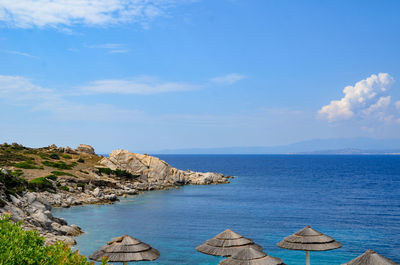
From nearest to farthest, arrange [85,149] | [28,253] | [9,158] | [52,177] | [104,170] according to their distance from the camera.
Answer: [28,253] < [52,177] < [9,158] < [104,170] < [85,149]

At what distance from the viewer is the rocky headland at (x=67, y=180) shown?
3612 centimetres

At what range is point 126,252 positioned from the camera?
18438mm

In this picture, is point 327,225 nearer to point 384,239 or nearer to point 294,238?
point 384,239

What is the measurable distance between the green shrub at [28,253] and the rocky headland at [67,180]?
Result: 1996 cm

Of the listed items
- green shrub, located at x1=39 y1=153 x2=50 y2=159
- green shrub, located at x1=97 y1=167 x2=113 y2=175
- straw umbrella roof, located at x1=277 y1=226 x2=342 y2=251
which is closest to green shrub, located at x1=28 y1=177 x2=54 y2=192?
green shrub, located at x1=97 y1=167 x2=113 y2=175

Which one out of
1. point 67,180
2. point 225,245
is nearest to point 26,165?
point 67,180

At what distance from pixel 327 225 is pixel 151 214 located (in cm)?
2309

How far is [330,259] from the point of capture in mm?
29359

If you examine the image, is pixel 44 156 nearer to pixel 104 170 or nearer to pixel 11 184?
pixel 104 170

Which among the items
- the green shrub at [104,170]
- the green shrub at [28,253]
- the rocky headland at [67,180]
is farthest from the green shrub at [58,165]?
the green shrub at [28,253]

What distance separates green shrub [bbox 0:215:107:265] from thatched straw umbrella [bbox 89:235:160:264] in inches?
266

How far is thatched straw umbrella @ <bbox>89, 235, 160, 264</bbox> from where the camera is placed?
18219mm

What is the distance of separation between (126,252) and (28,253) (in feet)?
29.7

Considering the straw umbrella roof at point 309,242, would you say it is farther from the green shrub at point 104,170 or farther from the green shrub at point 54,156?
the green shrub at point 54,156
